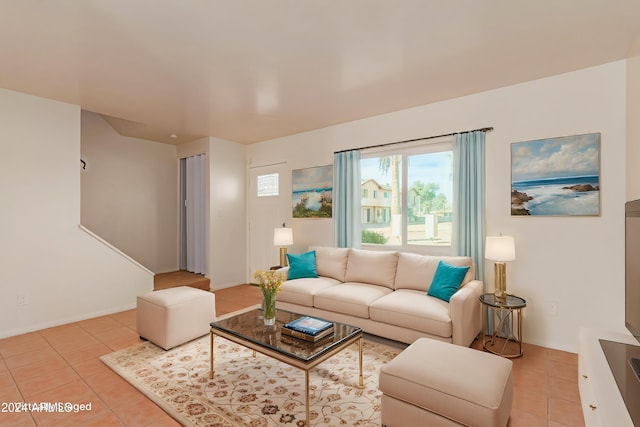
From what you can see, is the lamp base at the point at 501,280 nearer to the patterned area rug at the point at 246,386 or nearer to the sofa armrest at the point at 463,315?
the sofa armrest at the point at 463,315

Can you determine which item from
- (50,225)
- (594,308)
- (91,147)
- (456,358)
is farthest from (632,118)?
(91,147)

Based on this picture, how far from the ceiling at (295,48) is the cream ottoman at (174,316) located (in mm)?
2178

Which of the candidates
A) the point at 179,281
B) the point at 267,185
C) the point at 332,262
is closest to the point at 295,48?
the point at 332,262

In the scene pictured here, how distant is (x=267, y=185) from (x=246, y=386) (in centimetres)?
377

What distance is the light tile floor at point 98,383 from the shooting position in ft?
6.52

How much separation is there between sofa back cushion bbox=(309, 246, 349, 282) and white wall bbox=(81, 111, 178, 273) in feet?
11.5

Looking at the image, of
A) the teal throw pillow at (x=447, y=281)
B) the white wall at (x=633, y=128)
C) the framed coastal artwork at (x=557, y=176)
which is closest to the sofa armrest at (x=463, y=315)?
the teal throw pillow at (x=447, y=281)

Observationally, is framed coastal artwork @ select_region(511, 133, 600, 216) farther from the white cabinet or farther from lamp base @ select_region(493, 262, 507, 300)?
the white cabinet

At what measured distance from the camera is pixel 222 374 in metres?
2.53

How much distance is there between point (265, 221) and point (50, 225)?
2.95 meters

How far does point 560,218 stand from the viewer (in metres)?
2.96

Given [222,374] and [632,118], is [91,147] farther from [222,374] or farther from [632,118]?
[632,118]

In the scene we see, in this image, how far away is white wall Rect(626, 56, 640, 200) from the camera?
239 cm

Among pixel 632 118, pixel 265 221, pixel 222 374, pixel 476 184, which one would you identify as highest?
pixel 632 118
